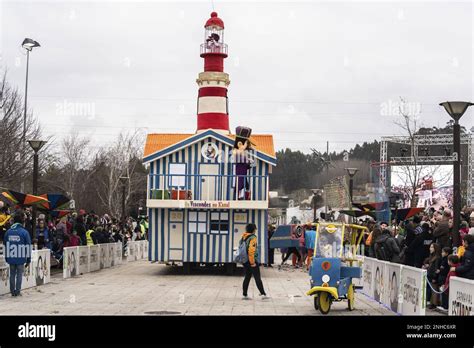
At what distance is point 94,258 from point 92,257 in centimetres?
37

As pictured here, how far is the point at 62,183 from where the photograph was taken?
6625 centimetres

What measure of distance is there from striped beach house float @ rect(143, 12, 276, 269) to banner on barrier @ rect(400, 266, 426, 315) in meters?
12.7

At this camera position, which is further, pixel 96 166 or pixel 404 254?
pixel 96 166

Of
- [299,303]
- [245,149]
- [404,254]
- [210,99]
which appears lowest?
[299,303]

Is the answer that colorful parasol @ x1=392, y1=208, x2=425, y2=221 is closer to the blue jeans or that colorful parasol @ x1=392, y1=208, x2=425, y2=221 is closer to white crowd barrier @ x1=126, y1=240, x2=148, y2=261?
the blue jeans

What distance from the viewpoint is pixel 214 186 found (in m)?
29.2

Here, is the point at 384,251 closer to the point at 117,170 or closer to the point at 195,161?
the point at 195,161
